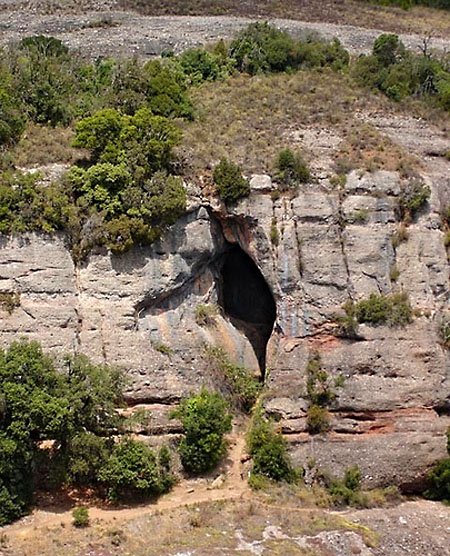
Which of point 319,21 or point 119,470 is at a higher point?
point 319,21

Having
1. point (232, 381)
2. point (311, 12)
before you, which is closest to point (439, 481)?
point (232, 381)

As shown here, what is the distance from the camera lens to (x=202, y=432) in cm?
2625

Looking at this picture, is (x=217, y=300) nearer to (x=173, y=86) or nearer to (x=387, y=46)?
(x=173, y=86)

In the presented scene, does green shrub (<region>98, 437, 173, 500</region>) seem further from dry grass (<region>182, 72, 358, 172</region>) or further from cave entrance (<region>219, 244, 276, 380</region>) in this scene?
dry grass (<region>182, 72, 358, 172</region>)

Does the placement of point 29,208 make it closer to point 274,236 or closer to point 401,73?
point 274,236

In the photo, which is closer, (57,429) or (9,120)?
(57,429)

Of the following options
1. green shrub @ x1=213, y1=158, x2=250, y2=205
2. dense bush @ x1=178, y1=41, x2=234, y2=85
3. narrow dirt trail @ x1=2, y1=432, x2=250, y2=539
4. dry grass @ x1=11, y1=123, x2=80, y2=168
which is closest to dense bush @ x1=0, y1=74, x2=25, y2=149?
dry grass @ x1=11, y1=123, x2=80, y2=168

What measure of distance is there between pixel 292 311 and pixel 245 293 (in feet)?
17.2

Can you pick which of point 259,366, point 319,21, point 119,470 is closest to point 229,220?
point 259,366

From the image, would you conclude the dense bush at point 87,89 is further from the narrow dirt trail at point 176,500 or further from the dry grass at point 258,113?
the narrow dirt trail at point 176,500

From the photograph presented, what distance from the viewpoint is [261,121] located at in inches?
1451

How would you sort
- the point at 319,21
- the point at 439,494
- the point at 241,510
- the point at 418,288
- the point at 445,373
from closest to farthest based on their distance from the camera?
the point at 241,510, the point at 439,494, the point at 445,373, the point at 418,288, the point at 319,21

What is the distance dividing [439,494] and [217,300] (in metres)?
11.6

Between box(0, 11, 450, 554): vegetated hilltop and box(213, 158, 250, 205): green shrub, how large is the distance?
0.08 m
